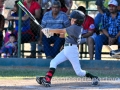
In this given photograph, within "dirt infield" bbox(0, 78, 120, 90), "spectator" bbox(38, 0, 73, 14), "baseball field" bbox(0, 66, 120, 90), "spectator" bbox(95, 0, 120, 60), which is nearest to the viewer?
"dirt infield" bbox(0, 78, 120, 90)

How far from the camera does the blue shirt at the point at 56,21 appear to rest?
11.6 m

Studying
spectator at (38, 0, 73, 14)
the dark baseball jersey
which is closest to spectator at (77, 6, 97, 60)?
spectator at (38, 0, 73, 14)

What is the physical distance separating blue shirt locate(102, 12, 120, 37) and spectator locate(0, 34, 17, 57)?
236 cm

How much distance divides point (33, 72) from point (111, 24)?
2.33m

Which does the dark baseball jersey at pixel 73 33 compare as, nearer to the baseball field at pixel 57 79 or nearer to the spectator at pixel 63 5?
the baseball field at pixel 57 79

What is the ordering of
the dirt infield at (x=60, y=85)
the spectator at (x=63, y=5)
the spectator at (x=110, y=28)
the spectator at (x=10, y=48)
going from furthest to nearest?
the spectator at (x=63, y=5) < the spectator at (x=10, y=48) < the spectator at (x=110, y=28) < the dirt infield at (x=60, y=85)

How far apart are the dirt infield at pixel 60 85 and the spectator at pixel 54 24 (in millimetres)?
1935

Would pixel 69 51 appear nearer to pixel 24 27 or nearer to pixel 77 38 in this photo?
pixel 77 38

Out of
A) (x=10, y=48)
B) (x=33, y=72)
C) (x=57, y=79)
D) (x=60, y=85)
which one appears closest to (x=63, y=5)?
(x=10, y=48)

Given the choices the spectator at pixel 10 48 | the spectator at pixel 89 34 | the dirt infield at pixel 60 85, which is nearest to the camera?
the dirt infield at pixel 60 85

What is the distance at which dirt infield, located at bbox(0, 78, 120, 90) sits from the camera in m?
8.57

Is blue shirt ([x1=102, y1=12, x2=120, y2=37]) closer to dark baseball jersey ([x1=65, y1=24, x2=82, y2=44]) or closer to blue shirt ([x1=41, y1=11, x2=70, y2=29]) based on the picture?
blue shirt ([x1=41, y1=11, x2=70, y2=29])

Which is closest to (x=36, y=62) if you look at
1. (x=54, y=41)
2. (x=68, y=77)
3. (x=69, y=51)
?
(x=54, y=41)

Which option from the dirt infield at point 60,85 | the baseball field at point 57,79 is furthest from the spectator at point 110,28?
the dirt infield at point 60,85
